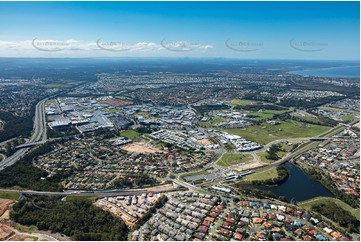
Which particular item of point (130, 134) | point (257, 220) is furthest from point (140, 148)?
point (257, 220)

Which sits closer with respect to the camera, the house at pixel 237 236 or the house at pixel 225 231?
the house at pixel 237 236

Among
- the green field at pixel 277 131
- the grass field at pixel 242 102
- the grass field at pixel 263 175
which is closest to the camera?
the grass field at pixel 263 175

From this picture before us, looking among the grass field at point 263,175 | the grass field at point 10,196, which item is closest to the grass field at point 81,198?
the grass field at point 10,196

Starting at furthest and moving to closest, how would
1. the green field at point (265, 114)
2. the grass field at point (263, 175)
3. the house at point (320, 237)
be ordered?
the green field at point (265, 114) < the grass field at point (263, 175) < the house at point (320, 237)

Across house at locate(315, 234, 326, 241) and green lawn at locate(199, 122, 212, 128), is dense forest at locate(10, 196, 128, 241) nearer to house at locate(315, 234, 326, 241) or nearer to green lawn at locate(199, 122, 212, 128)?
house at locate(315, 234, 326, 241)

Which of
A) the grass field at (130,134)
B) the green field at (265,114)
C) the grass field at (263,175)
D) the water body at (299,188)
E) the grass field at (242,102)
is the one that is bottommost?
the water body at (299,188)

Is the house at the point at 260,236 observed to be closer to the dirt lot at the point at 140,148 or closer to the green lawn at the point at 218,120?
the dirt lot at the point at 140,148

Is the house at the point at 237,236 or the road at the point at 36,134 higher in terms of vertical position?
the road at the point at 36,134

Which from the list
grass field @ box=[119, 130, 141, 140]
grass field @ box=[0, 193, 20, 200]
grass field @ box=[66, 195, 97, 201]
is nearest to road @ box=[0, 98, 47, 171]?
grass field @ box=[0, 193, 20, 200]
